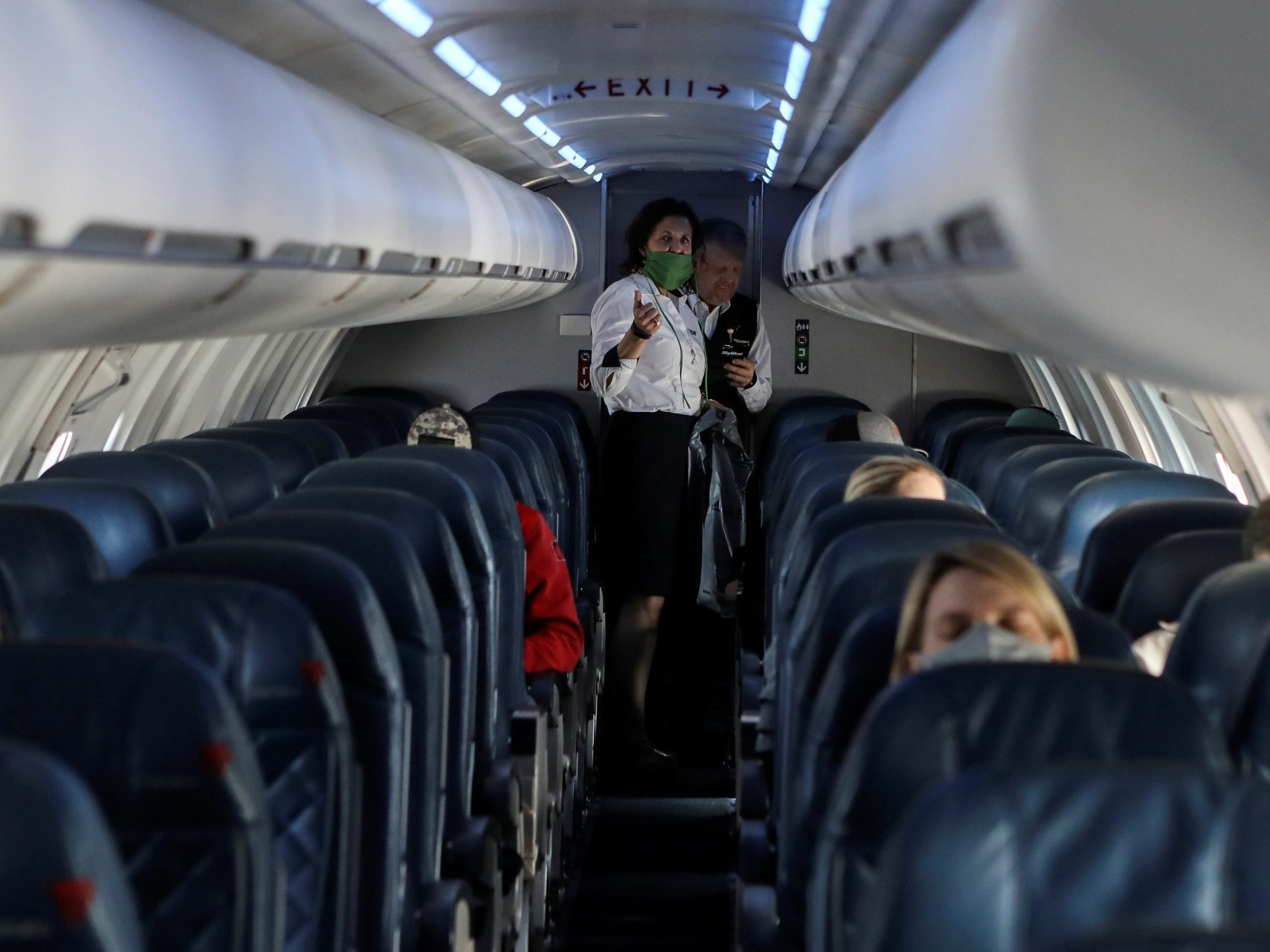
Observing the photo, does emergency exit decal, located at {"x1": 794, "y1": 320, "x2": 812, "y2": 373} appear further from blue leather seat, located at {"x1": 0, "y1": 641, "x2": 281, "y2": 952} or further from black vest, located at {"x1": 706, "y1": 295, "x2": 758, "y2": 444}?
blue leather seat, located at {"x1": 0, "y1": 641, "x2": 281, "y2": 952}

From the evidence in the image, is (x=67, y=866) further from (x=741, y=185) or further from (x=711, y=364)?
(x=741, y=185)

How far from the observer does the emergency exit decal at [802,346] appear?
10.3 meters

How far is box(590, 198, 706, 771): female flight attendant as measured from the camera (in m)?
7.69

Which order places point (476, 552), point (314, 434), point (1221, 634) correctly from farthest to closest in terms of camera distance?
point (314, 434), point (476, 552), point (1221, 634)

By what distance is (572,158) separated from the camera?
356 inches

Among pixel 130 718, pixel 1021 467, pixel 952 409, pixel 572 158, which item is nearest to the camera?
pixel 130 718

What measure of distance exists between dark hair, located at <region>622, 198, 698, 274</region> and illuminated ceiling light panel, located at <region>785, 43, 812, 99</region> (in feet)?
4.24

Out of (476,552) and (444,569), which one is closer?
(444,569)

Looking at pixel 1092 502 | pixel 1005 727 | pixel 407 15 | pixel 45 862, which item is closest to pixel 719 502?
pixel 1092 502

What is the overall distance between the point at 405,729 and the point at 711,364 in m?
6.25

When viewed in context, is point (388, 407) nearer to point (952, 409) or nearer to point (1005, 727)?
point (952, 409)

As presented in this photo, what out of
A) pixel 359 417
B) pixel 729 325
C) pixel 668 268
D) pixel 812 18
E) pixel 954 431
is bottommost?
pixel 954 431

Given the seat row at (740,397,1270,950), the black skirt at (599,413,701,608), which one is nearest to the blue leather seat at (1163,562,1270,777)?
the seat row at (740,397,1270,950)

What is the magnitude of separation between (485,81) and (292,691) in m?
3.80
